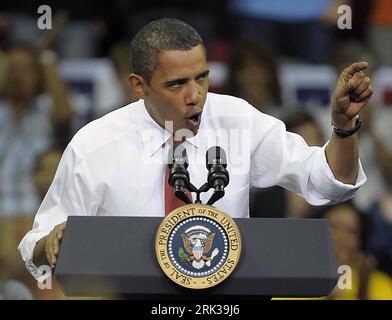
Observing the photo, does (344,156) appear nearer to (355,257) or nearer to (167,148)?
(167,148)

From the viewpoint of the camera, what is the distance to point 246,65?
11.5 feet

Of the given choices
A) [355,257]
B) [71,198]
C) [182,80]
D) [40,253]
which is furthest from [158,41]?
[355,257]

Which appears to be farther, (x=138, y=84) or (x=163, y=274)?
(x=138, y=84)

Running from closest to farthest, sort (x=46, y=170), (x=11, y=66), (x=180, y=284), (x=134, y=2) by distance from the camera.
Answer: (x=180, y=284) < (x=46, y=170) < (x=11, y=66) < (x=134, y=2)

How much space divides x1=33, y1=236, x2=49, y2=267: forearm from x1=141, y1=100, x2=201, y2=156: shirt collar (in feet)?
1.02

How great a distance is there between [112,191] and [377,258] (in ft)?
4.27

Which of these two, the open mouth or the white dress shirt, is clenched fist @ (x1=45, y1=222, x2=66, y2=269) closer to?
the white dress shirt

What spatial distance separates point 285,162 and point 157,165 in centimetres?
27

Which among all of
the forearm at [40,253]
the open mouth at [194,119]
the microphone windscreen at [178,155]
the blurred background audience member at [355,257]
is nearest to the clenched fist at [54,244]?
the forearm at [40,253]

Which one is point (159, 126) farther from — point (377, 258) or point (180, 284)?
point (377, 258)

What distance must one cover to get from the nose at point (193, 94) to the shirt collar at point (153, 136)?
0.16 meters

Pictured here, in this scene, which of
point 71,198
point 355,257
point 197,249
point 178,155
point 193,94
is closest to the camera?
point 197,249

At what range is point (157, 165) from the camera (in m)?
2.36
